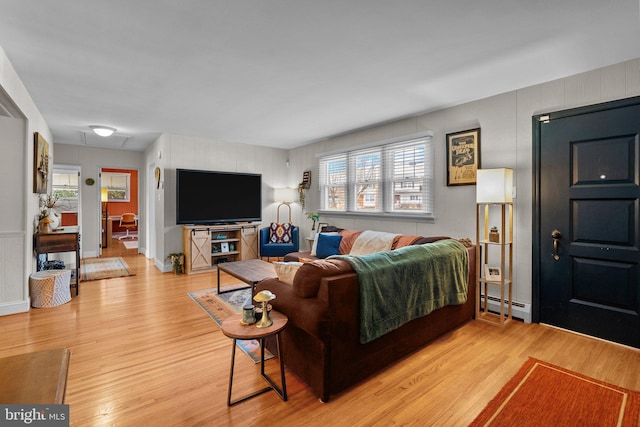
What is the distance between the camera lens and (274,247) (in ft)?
17.9

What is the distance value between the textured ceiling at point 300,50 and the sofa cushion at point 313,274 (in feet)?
5.28

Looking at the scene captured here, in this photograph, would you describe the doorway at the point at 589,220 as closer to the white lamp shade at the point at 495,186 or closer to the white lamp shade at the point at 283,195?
the white lamp shade at the point at 495,186

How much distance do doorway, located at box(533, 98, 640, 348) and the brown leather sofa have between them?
6.19ft

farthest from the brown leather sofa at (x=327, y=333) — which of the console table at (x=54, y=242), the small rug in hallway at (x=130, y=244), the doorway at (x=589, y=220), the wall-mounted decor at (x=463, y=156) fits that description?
the small rug in hallway at (x=130, y=244)

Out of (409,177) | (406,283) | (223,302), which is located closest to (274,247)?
(223,302)

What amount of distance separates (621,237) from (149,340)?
4.19 metres

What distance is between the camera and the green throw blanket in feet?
6.83

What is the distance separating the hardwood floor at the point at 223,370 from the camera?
1823 millimetres

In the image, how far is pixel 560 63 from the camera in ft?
8.73

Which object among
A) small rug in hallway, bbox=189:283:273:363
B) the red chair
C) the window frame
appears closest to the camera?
small rug in hallway, bbox=189:283:273:363

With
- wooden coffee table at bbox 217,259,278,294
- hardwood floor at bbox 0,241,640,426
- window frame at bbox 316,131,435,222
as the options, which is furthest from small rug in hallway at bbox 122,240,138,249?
window frame at bbox 316,131,435,222

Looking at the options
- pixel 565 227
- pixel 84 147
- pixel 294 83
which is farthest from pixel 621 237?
pixel 84 147

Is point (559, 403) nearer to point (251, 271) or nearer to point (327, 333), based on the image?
point (327, 333)

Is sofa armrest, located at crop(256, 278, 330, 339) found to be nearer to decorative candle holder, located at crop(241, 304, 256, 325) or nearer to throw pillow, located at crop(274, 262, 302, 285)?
throw pillow, located at crop(274, 262, 302, 285)
